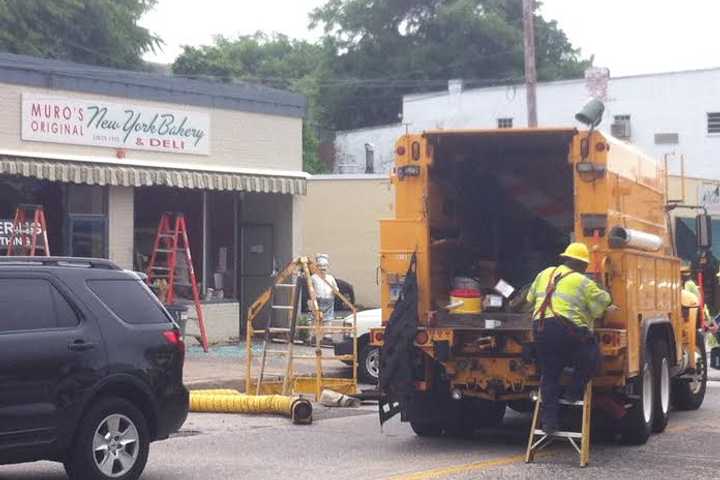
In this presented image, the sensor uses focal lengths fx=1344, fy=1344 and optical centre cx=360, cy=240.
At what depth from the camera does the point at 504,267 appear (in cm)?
1440

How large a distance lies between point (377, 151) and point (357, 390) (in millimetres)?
37744

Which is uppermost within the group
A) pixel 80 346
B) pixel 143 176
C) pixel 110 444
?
pixel 143 176

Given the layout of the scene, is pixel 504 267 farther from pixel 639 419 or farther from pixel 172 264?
pixel 172 264

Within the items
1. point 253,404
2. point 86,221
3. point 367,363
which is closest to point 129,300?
point 253,404

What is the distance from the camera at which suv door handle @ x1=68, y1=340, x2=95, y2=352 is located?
9922 millimetres

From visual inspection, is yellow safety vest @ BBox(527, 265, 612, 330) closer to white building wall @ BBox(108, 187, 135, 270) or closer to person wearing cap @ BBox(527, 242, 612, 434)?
person wearing cap @ BBox(527, 242, 612, 434)

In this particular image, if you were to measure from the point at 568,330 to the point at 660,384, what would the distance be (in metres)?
2.51

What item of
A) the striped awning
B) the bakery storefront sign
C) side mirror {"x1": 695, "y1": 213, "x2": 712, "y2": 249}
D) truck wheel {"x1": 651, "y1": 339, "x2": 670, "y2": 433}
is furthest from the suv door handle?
the bakery storefront sign

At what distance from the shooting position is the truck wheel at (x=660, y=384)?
1363cm

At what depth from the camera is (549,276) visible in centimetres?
1206

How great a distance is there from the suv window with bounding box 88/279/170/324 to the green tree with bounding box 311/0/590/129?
181ft

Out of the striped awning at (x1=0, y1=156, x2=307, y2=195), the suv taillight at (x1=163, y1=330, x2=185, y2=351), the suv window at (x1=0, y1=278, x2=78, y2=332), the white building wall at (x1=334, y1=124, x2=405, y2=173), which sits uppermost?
the white building wall at (x1=334, y1=124, x2=405, y2=173)

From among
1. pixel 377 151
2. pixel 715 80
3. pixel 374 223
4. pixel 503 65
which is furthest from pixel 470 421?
pixel 503 65

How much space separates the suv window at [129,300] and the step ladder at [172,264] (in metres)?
11.8
